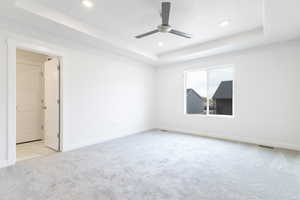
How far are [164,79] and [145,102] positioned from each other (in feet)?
3.82

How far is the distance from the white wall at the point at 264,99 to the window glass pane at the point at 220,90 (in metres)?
0.26

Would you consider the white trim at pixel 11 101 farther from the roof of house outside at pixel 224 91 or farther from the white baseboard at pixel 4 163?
the roof of house outside at pixel 224 91

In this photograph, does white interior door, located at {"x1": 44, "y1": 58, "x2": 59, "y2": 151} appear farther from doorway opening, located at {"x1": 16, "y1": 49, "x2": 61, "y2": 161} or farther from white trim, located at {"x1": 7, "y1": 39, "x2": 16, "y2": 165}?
white trim, located at {"x1": 7, "y1": 39, "x2": 16, "y2": 165}

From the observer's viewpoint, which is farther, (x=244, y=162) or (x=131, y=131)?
(x=131, y=131)

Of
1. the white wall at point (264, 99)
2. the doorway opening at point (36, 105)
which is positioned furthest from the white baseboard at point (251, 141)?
the doorway opening at point (36, 105)

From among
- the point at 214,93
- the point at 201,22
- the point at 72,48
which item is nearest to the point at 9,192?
the point at 72,48

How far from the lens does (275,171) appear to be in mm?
2508

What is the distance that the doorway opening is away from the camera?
3592mm

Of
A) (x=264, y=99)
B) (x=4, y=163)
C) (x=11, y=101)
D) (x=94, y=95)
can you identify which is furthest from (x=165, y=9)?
(x=4, y=163)

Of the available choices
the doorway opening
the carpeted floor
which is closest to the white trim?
the carpeted floor

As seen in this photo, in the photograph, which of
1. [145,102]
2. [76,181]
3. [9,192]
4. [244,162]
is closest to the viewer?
[9,192]

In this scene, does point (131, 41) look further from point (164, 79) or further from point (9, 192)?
point (9, 192)

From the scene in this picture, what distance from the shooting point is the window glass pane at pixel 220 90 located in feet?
15.2

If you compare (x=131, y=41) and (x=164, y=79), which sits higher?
(x=131, y=41)
